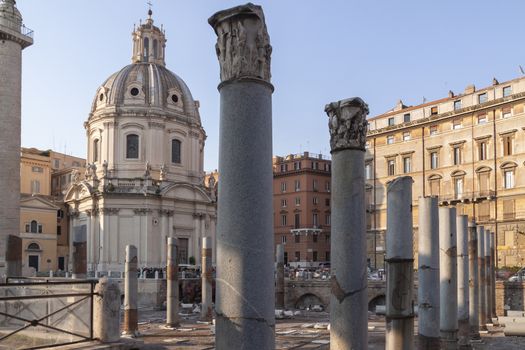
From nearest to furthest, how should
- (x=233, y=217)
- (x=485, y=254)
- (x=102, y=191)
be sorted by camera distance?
(x=233, y=217) → (x=485, y=254) → (x=102, y=191)

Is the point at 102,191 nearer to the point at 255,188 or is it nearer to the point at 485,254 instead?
the point at 485,254

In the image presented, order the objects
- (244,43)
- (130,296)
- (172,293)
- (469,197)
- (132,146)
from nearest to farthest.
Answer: (244,43) → (130,296) → (172,293) → (469,197) → (132,146)

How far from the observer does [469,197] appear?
45.2 meters

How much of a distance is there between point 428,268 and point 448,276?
2.55m

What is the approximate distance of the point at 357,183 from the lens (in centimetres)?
744

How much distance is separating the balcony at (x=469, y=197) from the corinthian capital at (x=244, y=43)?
41.9m

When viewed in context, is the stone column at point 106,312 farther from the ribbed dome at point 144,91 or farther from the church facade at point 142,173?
the ribbed dome at point 144,91

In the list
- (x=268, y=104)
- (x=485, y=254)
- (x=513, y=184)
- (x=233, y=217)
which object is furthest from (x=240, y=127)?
(x=513, y=184)

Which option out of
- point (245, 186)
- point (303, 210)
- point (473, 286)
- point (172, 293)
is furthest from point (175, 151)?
point (245, 186)

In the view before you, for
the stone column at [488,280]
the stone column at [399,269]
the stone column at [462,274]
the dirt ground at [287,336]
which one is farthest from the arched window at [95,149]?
the stone column at [399,269]

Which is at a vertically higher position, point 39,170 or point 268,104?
point 39,170

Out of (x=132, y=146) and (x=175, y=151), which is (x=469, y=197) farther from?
(x=132, y=146)

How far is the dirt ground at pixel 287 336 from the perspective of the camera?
1780cm

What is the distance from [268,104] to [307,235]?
181 ft
